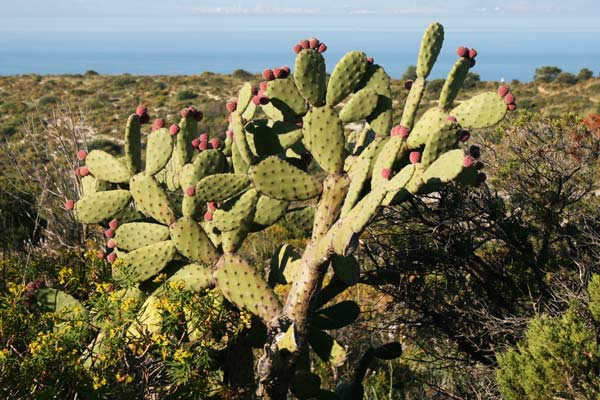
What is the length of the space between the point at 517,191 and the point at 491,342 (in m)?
1.39

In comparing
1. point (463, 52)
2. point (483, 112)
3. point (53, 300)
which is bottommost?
point (53, 300)

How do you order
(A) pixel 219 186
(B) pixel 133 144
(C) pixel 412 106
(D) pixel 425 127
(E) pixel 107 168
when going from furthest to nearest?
(E) pixel 107 168, (B) pixel 133 144, (C) pixel 412 106, (A) pixel 219 186, (D) pixel 425 127

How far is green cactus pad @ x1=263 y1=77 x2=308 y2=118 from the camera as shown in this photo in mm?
4230

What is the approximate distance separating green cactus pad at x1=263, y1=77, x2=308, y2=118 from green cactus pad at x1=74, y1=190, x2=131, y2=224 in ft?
4.08

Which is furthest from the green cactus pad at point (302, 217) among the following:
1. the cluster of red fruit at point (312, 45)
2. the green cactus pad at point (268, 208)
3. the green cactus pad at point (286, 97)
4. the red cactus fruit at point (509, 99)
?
the red cactus fruit at point (509, 99)

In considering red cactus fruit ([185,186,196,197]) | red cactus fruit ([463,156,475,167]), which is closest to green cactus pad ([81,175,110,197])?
red cactus fruit ([185,186,196,197])

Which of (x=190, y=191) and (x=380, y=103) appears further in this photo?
(x=380, y=103)

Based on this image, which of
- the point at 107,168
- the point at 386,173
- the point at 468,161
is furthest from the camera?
the point at 107,168

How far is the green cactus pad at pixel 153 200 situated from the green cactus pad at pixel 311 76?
119 cm

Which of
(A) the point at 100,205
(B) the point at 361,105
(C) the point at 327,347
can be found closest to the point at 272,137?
(B) the point at 361,105

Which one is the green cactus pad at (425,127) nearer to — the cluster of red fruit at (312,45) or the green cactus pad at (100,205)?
the cluster of red fruit at (312,45)

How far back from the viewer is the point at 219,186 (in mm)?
4043

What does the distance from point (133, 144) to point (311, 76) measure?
4.38 ft

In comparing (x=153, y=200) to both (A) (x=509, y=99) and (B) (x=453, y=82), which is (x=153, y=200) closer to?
(B) (x=453, y=82)
